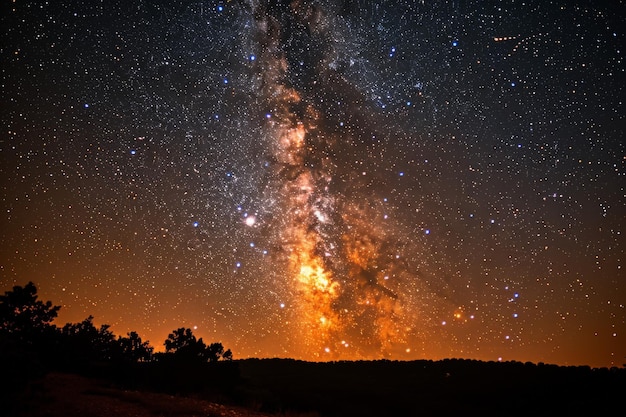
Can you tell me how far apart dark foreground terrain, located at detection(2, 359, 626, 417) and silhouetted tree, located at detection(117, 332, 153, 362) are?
1835mm

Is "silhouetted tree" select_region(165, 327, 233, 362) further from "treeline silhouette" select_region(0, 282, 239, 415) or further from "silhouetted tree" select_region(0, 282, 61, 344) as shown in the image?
"silhouetted tree" select_region(0, 282, 61, 344)

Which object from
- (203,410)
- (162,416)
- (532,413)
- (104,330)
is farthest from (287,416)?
→ (532,413)

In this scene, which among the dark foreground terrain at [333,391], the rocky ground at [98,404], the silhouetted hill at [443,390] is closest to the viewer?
the rocky ground at [98,404]

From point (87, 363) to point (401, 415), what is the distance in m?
17.7

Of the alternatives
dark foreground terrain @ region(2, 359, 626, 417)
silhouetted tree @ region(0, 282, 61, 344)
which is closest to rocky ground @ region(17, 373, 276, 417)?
dark foreground terrain @ region(2, 359, 626, 417)

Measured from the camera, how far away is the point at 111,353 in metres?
21.8

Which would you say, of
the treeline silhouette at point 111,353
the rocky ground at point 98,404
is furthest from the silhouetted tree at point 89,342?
the rocky ground at point 98,404

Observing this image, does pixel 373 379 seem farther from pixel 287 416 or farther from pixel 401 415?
pixel 287 416

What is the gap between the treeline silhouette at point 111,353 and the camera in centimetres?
1808

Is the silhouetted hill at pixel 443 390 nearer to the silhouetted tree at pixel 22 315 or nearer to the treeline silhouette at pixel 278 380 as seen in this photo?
the treeline silhouette at pixel 278 380

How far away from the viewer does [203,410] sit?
12.3 m

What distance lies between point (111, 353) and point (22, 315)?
16.6 ft

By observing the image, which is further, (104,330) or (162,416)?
(104,330)

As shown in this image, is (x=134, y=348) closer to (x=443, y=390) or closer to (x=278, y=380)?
(x=278, y=380)
